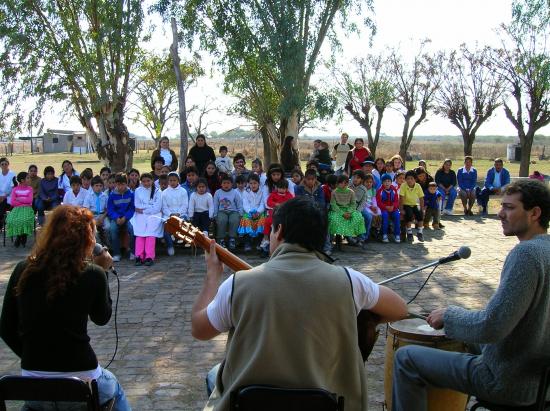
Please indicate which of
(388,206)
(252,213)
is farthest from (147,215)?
(388,206)

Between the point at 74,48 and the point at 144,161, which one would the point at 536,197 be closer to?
the point at 74,48

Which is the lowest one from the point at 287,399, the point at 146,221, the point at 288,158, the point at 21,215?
the point at 21,215

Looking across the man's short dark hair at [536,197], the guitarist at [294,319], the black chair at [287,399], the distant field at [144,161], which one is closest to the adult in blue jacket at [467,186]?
the man's short dark hair at [536,197]

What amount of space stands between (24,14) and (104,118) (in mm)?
3236

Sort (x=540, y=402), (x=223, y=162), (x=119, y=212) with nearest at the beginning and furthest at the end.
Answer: (x=540, y=402)
(x=119, y=212)
(x=223, y=162)

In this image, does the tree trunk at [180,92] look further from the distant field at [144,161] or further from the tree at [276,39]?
the distant field at [144,161]

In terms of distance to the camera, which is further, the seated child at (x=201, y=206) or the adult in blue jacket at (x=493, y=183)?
the adult in blue jacket at (x=493, y=183)

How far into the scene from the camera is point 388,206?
11180 mm

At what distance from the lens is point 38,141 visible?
6944 centimetres

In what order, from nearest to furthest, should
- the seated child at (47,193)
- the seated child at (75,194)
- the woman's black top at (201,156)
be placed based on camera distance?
1. the seated child at (75,194)
2. the seated child at (47,193)
3. the woman's black top at (201,156)

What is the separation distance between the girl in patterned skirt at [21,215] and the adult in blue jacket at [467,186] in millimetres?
10271

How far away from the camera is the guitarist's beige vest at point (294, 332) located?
2.35m

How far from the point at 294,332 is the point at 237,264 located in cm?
72

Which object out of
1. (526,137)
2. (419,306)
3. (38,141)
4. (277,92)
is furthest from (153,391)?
(38,141)
